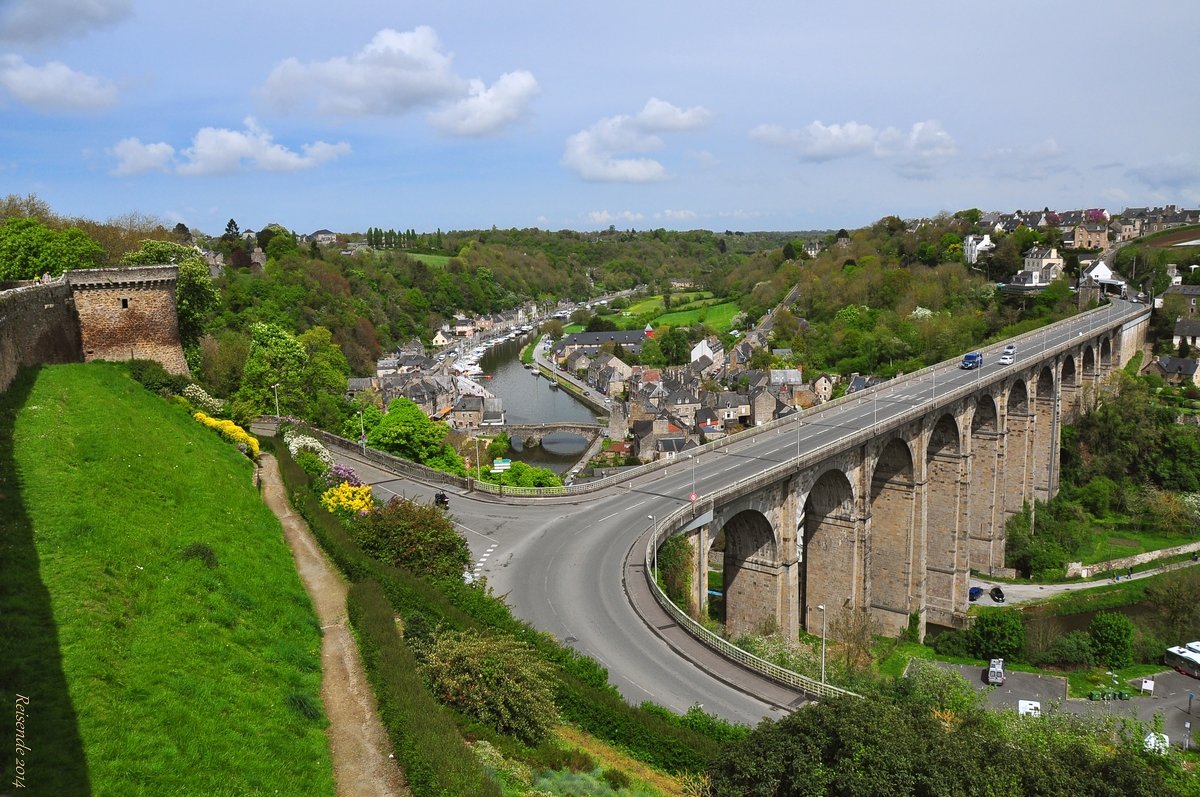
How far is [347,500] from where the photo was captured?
23797mm

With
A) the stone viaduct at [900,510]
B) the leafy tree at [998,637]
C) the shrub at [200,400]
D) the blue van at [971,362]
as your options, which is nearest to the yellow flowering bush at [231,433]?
Result: the shrub at [200,400]

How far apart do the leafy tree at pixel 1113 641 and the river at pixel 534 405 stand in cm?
4003

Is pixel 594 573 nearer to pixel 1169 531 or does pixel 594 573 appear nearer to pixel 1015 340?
pixel 1169 531

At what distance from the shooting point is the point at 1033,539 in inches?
2003

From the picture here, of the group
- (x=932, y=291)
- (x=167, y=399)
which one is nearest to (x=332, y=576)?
(x=167, y=399)

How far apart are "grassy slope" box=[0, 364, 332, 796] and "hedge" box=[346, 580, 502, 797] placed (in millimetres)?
994

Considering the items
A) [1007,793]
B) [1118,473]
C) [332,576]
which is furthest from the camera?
[1118,473]

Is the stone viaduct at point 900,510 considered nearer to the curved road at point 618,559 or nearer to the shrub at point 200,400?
the curved road at point 618,559

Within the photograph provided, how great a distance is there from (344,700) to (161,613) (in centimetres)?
324

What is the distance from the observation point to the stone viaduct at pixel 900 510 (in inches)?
1163

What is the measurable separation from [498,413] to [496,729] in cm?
7108

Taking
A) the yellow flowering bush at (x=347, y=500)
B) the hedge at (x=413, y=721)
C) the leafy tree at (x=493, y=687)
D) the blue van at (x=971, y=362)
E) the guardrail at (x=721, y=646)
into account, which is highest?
the blue van at (x=971, y=362)

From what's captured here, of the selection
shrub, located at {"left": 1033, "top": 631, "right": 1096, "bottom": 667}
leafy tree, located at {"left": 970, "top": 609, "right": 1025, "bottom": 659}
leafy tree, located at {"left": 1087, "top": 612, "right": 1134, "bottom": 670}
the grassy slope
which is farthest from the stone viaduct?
the grassy slope

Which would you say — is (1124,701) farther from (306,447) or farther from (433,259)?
(433,259)
